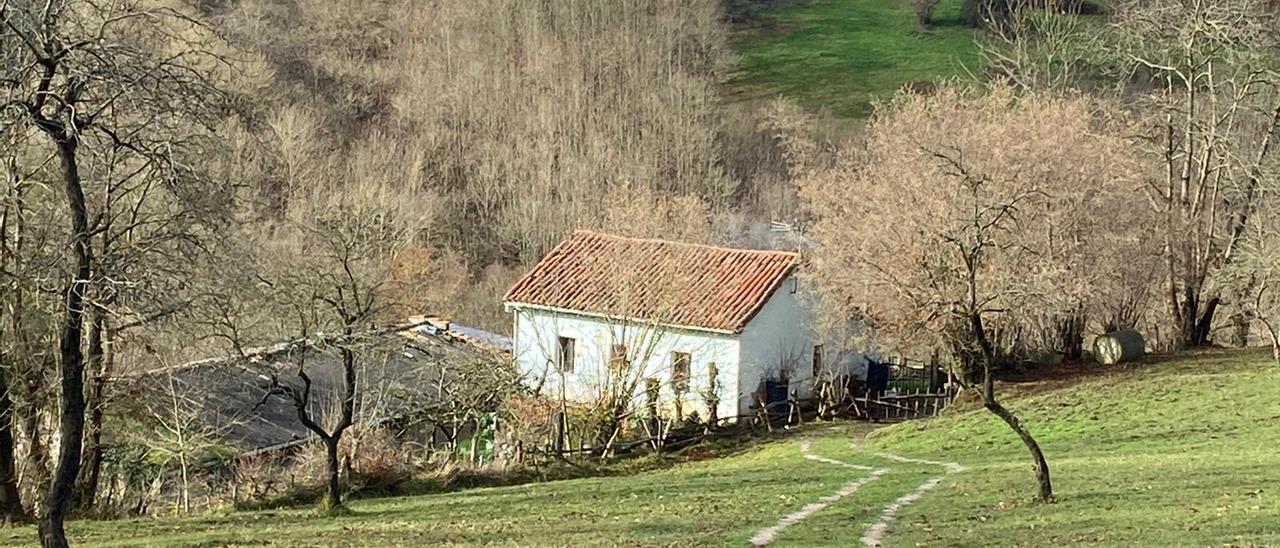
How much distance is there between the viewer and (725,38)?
95750mm

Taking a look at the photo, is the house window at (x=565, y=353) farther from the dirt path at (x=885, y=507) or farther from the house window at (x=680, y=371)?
the dirt path at (x=885, y=507)

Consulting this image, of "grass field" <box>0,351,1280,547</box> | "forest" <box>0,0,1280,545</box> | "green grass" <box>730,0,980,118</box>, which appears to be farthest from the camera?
"green grass" <box>730,0,980,118</box>

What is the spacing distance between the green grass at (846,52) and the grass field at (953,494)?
57.2 m

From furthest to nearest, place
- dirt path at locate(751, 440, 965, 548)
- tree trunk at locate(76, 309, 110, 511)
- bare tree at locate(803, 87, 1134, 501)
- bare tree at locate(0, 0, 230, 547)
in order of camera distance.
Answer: bare tree at locate(803, 87, 1134, 501) → tree trunk at locate(76, 309, 110, 511) → dirt path at locate(751, 440, 965, 548) → bare tree at locate(0, 0, 230, 547)

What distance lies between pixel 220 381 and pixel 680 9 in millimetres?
54615

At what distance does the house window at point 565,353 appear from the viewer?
43.5m

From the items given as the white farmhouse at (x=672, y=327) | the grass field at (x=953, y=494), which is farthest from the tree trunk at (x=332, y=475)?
the white farmhouse at (x=672, y=327)

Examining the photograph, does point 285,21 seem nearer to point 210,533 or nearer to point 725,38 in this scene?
point 725,38

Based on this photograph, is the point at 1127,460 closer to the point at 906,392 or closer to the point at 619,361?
the point at 619,361

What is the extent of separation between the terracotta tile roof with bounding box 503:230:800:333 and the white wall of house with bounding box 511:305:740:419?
0.44m

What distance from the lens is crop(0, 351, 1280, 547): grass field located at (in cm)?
1728

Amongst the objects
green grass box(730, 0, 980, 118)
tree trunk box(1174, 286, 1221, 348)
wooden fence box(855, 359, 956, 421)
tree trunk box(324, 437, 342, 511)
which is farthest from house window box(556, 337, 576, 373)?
green grass box(730, 0, 980, 118)

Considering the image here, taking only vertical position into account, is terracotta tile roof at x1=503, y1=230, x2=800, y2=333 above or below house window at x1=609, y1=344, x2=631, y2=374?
above

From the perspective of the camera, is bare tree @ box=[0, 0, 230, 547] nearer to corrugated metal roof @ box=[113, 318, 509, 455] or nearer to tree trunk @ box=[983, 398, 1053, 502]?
tree trunk @ box=[983, 398, 1053, 502]
